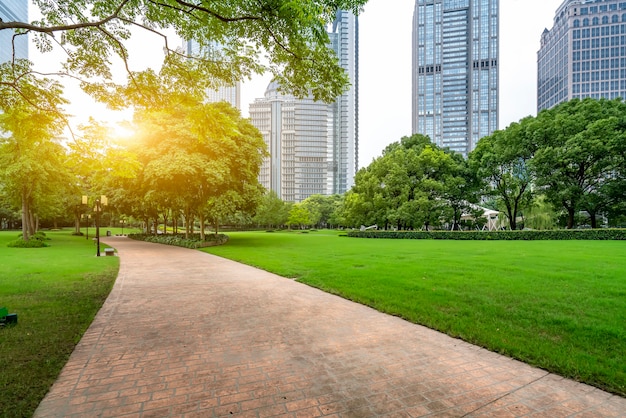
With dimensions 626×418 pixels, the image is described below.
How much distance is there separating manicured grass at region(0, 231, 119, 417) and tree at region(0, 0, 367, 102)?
462cm

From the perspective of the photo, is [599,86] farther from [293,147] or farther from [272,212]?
[272,212]

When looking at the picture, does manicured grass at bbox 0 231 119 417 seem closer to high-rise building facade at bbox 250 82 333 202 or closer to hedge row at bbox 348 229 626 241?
hedge row at bbox 348 229 626 241

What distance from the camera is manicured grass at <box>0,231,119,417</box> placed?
3.01 metres

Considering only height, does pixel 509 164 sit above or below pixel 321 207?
above

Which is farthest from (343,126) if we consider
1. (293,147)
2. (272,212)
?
(272,212)

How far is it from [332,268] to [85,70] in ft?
27.4

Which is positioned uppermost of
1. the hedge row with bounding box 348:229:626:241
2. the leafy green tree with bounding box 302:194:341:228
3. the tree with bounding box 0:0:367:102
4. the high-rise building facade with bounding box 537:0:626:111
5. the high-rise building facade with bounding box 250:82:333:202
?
the high-rise building facade with bounding box 537:0:626:111

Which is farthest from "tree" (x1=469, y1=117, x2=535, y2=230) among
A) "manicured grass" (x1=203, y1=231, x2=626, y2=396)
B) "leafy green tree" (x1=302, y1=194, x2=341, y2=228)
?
"leafy green tree" (x1=302, y1=194, x2=341, y2=228)

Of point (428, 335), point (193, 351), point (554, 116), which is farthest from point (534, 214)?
point (193, 351)

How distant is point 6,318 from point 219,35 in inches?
233

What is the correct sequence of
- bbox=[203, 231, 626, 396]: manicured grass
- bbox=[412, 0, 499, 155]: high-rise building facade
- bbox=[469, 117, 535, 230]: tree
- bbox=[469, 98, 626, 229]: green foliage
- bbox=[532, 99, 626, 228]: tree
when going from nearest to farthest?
bbox=[203, 231, 626, 396]: manicured grass
bbox=[532, 99, 626, 228]: tree
bbox=[469, 98, 626, 229]: green foliage
bbox=[469, 117, 535, 230]: tree
bbox=[412, 0, 499, 155]: high-rise building facade

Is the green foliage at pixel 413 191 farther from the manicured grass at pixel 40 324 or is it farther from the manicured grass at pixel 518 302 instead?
the manicured grass at pixel 40 324

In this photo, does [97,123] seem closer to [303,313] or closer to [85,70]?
[85,70]

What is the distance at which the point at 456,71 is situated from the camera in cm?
15412
